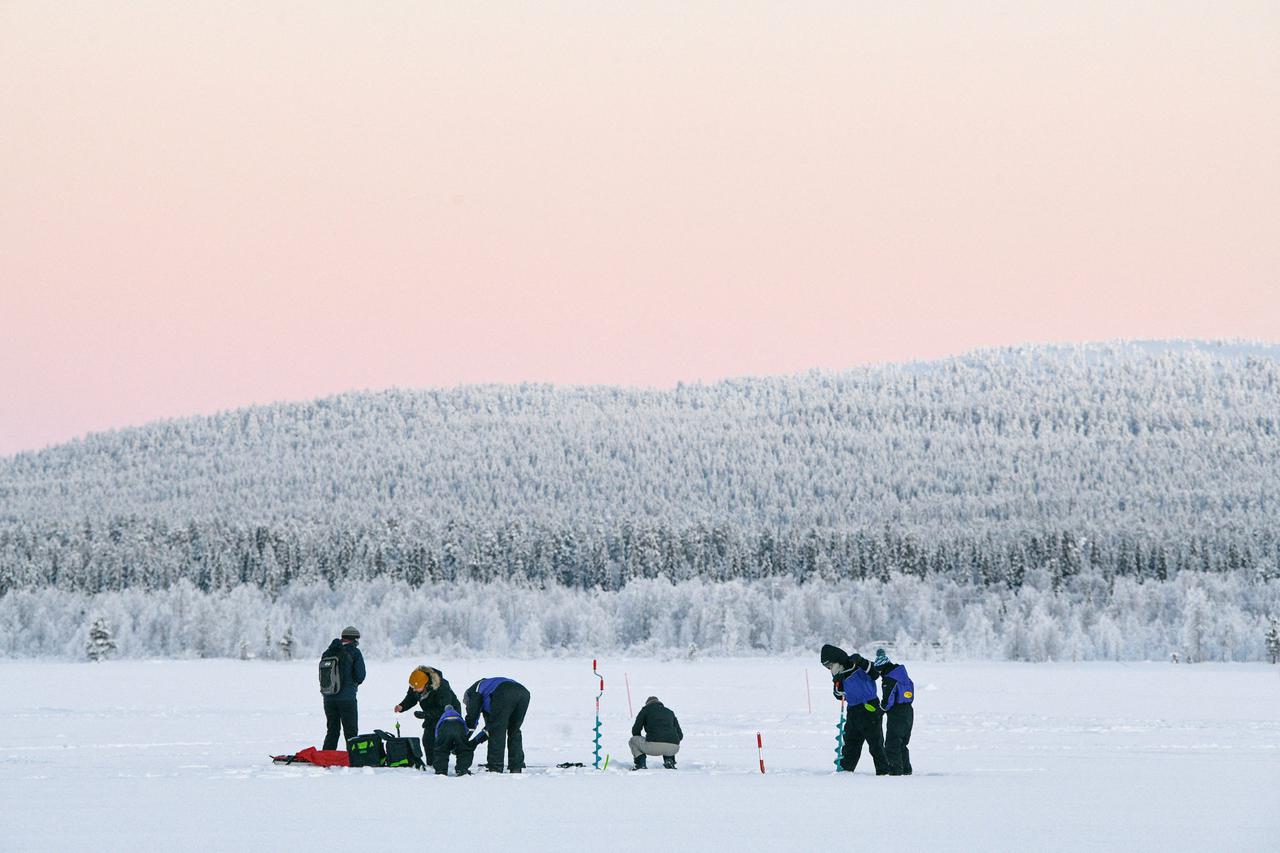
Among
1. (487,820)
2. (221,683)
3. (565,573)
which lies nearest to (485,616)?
(565,573)

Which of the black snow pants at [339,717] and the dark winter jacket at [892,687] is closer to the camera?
the dark winter jacket at [892,687]

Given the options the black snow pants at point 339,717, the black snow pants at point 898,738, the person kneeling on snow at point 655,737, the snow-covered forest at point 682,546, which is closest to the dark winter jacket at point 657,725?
the person kneeling on snow at point 655,737

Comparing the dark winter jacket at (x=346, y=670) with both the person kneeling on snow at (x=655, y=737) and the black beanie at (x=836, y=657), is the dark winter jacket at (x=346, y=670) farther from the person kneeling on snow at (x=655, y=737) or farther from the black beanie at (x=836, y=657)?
the black beanie at (x=836, y=657)

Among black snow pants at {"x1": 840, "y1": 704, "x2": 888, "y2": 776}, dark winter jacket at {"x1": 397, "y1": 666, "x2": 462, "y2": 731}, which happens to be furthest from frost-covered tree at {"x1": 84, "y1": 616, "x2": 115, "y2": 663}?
black snow pants at {"x1": 840, "y1": 704, "x2": 888, "y2": 776}

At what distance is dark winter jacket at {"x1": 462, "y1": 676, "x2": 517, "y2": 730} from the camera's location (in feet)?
57.5

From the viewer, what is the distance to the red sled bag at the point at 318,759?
1814 centimetres

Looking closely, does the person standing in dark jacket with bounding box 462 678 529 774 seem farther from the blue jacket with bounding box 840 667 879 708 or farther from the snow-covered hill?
the snow-covered hill

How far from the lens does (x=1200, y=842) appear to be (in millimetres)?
12461

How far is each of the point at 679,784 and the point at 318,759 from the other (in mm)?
4361

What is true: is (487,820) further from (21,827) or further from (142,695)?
(142,695)

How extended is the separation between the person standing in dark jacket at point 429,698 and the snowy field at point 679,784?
1.86 ft

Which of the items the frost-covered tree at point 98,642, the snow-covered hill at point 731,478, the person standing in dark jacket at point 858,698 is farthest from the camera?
the snow-covered hill at point 731,478

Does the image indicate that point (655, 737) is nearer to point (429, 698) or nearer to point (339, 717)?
point (429, 698)

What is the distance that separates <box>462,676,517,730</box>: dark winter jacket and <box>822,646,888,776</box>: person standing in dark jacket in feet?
11.8
